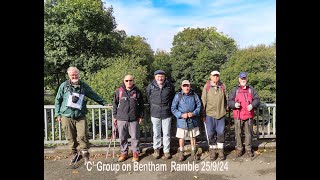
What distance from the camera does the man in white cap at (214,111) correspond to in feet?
19.0

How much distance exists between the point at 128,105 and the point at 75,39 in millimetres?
15898

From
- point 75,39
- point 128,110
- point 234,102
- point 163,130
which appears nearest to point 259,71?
point 234,102

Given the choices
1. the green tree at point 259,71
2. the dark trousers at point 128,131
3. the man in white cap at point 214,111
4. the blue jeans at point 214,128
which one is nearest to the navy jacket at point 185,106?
the man in white cap at point 214,111

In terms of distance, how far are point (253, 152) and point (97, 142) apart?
11.1 feet

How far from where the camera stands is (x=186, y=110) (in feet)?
18.7

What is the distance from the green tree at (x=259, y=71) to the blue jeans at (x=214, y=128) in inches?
358

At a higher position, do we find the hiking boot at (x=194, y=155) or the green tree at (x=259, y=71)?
the green tree at (x=259, y=71)

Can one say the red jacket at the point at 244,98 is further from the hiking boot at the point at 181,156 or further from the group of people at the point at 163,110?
the hiking boot at the point at 181,156

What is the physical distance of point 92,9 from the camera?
20.8 meters

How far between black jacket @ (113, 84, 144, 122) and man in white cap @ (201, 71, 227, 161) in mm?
1237

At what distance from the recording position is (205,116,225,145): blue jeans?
589cm

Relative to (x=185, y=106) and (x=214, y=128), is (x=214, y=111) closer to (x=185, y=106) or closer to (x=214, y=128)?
(x=214, y=128)
